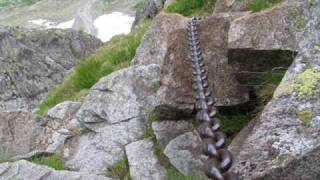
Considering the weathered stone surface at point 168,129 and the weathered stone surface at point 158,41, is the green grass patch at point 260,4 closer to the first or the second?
the weathered stone surface at point 158,41

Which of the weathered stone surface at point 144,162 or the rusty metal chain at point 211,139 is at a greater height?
the rusty metal chain at point 211,139

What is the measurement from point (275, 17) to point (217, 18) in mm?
A: 941

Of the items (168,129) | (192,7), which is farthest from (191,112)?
(192,7)

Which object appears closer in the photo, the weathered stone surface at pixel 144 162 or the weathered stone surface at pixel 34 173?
the weathered stone surface at pixel 144 162

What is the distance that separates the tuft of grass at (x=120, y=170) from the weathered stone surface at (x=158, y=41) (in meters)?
2.33

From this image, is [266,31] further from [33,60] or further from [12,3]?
[12,3]

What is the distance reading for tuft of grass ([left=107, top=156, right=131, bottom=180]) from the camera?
6.36 meters

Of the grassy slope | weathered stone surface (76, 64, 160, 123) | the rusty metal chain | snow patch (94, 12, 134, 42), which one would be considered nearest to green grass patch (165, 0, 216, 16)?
weathered stone surface (76, 64, 160, 123)

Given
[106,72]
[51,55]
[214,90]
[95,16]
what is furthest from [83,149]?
[95,16]

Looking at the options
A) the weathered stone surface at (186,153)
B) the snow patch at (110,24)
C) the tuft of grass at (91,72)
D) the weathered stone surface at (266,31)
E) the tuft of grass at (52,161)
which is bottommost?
the snow patch at (110,24)

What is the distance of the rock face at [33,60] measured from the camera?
2184cm

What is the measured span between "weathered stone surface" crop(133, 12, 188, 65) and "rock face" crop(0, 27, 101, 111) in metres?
11.1

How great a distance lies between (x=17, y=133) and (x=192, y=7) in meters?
3.25

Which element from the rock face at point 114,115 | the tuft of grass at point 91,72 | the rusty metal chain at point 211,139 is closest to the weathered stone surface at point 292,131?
the rusty metal chain at point 211,139
